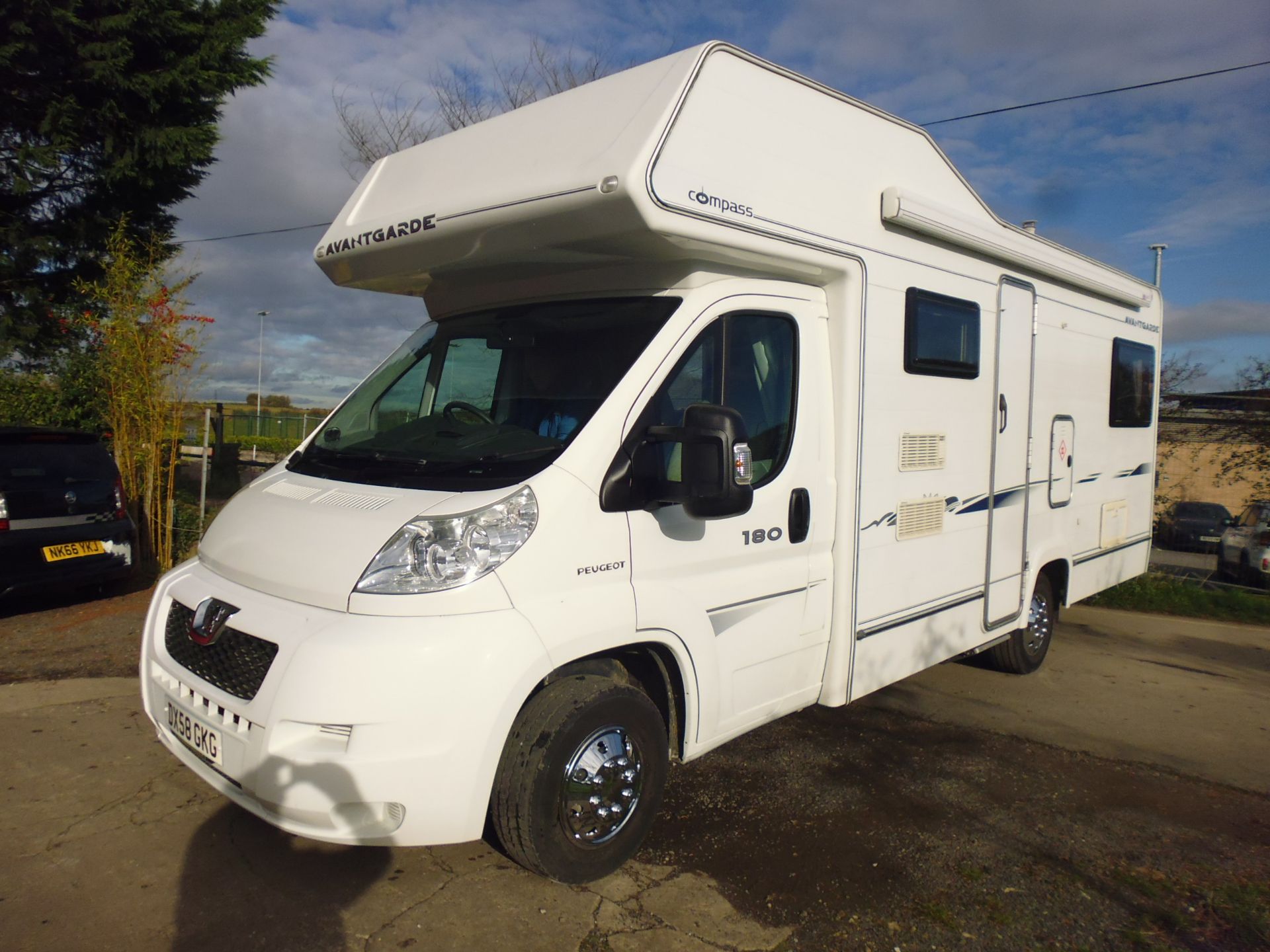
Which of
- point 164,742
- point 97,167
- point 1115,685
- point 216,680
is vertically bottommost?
point 1115,685

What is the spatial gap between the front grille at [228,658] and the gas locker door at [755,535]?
127 centimetres

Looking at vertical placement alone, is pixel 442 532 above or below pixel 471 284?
below

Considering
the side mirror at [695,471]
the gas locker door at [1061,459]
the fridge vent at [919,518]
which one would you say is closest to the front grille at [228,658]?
the side mirror at [695,471]

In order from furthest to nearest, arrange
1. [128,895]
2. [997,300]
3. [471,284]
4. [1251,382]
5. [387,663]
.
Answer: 1. [1251,382]
2. [997,300]
3. [471,284]
4. [128,895]
5. [387,663]

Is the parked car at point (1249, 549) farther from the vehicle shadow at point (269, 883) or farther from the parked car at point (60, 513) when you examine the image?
the parked car at point (60, 513)

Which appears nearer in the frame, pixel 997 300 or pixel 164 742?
pixel 164 742

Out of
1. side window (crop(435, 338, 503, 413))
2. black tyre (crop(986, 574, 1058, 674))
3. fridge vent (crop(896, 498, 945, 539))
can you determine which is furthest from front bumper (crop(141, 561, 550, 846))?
black tyre (crop(986, 574, 1058, 674))

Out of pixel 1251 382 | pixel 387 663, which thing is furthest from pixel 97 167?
pixel 1251 382

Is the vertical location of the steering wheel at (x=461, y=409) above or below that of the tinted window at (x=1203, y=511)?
above

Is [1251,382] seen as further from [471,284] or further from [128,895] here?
[128,895]

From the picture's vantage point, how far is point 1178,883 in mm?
Answer: 3418

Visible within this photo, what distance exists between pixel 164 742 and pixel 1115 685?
588 centimetres

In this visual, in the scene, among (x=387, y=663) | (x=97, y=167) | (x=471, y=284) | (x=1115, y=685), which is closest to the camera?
(x=387, y=663)

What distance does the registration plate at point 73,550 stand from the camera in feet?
22.0
